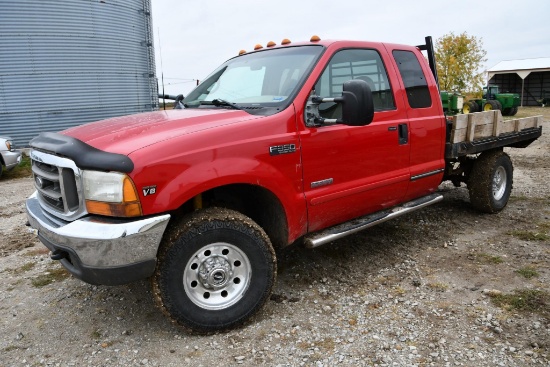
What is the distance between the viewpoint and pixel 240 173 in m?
3.06

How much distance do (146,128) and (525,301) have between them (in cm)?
310

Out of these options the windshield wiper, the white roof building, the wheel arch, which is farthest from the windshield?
the white roof building

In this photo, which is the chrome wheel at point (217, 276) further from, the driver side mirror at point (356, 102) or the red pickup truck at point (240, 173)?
the driver side mirror at point (356, 102)

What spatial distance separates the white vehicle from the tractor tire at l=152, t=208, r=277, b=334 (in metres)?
8.36

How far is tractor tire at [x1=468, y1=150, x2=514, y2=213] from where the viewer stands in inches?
221

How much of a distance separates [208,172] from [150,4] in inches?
575

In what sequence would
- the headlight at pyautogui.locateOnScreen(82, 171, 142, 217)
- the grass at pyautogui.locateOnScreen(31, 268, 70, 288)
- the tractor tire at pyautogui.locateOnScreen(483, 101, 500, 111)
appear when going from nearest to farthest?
the headlight at pyautogui.locateOnScreen(82, 171, 142, 217) < the grass at pyautogui.locateOnScreen(31, 268, 70, 288) < the tractor tire at pyautogui.locateOnScreen(483, 101, 500, 111)

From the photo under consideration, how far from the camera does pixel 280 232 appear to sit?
11.5 ft

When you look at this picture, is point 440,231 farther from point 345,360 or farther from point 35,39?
point 35,39

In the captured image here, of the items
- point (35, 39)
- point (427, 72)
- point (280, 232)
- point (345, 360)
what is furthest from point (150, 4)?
point (345, 360)

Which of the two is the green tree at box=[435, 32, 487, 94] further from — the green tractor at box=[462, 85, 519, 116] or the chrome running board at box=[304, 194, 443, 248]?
the chrome running board at box=[304, 194, 443, 248]

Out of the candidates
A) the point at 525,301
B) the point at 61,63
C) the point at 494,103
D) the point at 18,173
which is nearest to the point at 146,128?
the point at 525,301

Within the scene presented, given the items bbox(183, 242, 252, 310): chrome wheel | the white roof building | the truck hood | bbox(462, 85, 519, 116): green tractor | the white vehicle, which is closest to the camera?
the truck hood

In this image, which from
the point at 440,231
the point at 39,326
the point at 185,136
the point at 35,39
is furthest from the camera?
the point at 35,39
